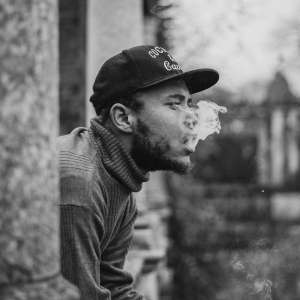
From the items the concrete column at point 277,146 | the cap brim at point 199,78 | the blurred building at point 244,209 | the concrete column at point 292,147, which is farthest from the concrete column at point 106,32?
the concrete column at point 292,147

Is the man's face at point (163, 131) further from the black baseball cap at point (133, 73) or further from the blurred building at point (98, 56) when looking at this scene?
the blurred building at point (98, 56)

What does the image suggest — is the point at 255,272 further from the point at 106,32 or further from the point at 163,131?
the point at 163,131

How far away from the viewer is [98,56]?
544cm

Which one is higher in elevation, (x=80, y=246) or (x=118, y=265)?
(x=80, y=246)

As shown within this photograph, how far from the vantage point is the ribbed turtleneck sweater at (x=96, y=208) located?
2.09 meters

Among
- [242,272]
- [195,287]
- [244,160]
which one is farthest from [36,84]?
[244,160]

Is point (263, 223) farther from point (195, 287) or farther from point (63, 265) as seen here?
point (63, 265)

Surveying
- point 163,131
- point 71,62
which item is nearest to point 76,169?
point 163,131

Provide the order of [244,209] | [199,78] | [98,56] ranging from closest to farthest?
[199,78] < [98,56] < [244,209]

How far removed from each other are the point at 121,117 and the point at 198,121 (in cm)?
44

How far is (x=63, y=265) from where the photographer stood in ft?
6.91

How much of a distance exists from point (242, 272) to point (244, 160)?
7.82 meters

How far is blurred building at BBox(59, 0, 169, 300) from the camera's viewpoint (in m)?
5.45

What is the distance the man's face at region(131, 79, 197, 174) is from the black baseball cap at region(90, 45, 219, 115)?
55mm
